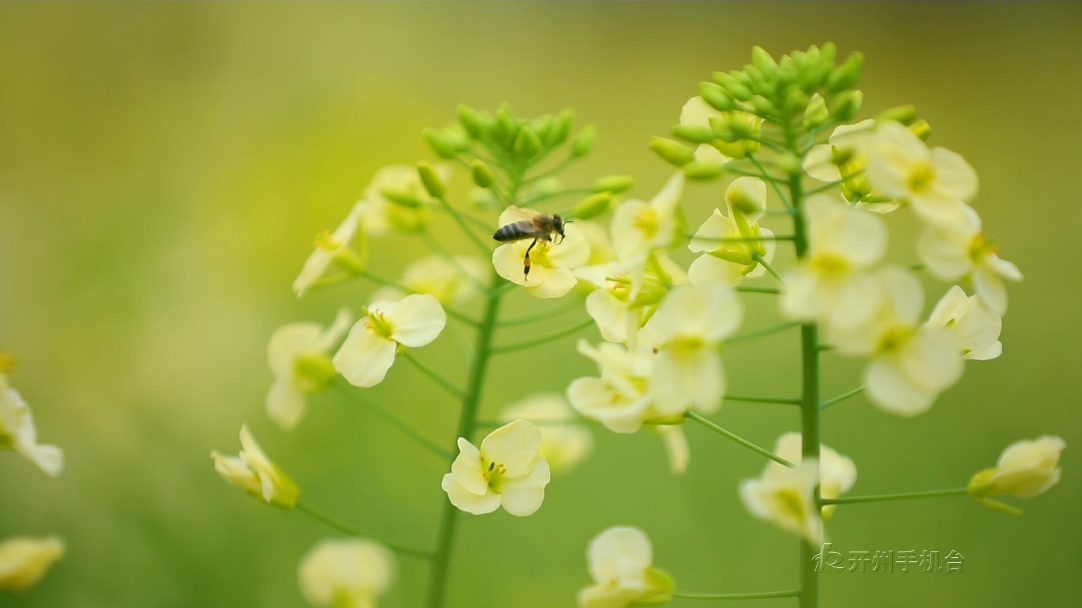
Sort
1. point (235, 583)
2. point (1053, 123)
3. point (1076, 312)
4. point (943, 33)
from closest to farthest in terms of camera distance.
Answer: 1. point (235, 583)
2. point (1076, 312)
3. point (1053, 123)
4. point (943, 33)

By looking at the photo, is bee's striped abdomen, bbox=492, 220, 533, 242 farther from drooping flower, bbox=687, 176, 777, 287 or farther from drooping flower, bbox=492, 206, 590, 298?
drooping flower, bbox=687, 176, 777, 287

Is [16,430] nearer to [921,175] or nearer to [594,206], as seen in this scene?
[594,206]

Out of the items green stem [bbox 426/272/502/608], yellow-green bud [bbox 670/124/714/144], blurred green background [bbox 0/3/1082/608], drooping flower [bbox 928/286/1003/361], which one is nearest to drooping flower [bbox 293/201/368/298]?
green stem [bbox 426/272/502/608]

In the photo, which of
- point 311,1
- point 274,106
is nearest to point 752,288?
point 274,106

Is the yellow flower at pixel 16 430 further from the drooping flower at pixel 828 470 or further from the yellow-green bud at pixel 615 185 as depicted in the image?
the drooping flower at pixel 828 470

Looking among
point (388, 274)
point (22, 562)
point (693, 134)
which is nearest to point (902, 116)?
point (693, 134)

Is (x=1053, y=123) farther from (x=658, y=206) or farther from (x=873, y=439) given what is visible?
(x=658, y=206)
